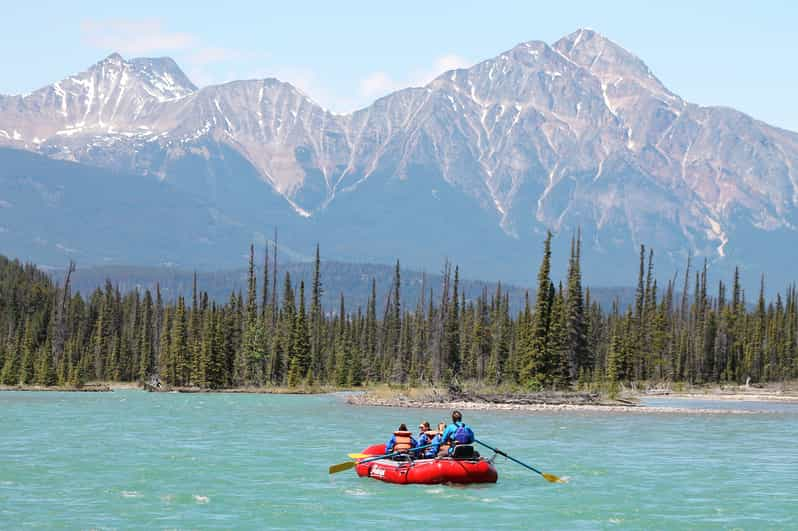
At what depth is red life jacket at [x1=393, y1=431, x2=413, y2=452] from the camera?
54125mm

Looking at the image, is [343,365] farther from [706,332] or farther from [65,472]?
[65,472]

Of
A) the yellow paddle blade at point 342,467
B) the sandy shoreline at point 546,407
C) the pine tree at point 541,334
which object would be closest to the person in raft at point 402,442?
the yellow paddle blade at point 342,467

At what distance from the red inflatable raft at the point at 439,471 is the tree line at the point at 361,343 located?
6967cm

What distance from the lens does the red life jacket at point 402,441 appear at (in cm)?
5412

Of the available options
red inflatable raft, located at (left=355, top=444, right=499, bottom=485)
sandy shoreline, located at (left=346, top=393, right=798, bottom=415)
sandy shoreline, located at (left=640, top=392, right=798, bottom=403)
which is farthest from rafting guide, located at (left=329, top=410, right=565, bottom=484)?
sandy shoreline, located at (left=640, top=392, right=798, bottom=403)

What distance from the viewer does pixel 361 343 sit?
175 m

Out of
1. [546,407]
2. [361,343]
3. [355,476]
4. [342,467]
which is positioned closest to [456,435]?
[342,467]

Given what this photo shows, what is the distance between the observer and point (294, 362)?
473ft

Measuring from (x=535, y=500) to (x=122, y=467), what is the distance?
19.7m

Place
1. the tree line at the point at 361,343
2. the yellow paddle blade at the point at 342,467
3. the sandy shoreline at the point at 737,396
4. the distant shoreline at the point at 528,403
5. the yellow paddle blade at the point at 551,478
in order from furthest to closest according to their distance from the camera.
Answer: the tree line at the point at 361,343 → the sandy shoreline at the point at 737,396 → the distant shoreline at the point at 528,403 → the yellow paddle blade at the point at 342,467 → the yellow paddle blade at the point at 551,478

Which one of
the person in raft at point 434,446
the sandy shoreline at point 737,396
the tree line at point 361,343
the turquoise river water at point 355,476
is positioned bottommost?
the turquoise river water at point 355,476

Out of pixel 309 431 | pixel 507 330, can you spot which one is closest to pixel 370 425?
pixel 309 431

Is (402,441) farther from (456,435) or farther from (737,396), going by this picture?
(737,396)

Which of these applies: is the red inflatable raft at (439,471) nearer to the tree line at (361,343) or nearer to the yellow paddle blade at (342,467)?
the yellow paddle blade at (342,467)
